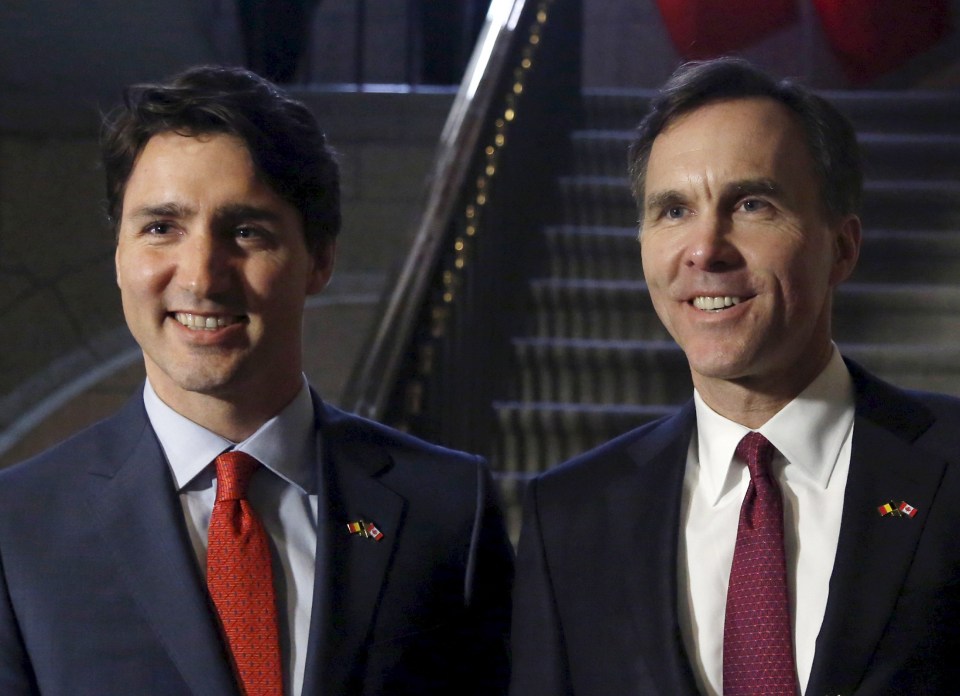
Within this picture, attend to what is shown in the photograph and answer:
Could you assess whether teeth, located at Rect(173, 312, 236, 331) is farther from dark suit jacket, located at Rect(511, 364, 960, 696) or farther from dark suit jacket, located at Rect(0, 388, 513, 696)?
dark suit jacket, located at Rect(511, 364, 960, 696)

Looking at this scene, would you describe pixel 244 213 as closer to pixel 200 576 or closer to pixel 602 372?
pixel 200 576

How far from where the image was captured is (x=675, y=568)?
6.91 feet

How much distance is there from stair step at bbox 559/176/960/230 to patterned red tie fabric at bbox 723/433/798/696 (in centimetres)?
368

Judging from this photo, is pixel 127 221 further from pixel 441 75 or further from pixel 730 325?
pixel 441 75

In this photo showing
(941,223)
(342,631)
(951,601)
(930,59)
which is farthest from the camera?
(930,59)

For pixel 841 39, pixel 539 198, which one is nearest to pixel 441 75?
pixel 841 39

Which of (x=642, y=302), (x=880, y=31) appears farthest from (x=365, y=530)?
(x=880, y=31)

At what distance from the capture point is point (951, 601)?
1969 mm

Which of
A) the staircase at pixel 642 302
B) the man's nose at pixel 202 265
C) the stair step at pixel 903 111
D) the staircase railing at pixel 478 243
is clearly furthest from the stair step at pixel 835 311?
the man's nose at pixel 202 265

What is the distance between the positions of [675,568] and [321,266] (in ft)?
2.59

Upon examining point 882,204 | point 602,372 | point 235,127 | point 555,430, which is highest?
point 235,127

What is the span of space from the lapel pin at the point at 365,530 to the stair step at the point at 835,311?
10.6 feet

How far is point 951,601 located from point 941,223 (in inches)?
161

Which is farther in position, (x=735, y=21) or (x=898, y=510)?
(x=735, y=21)
